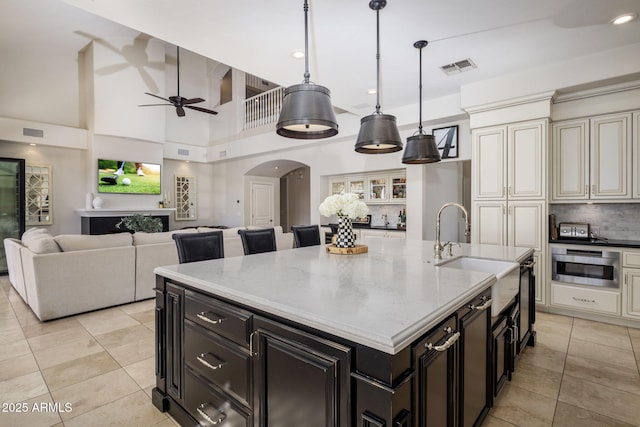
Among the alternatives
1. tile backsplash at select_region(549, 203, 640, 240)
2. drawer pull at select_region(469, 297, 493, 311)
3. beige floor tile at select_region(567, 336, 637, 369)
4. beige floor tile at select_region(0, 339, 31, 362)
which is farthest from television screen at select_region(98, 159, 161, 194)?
beige floor tile at select_region(567, 336, 637, 369)

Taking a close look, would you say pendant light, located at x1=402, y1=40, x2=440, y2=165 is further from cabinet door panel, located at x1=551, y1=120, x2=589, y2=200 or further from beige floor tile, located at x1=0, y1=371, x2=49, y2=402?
beige floor tile, located at x1=0, y1=371, x2=49, y2=402

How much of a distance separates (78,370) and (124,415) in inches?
34.5

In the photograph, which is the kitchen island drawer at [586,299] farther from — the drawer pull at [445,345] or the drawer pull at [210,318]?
the drawer pull at [210,318]

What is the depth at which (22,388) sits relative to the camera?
7.57ft

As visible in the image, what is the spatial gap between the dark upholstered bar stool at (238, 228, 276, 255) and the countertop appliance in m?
3.66

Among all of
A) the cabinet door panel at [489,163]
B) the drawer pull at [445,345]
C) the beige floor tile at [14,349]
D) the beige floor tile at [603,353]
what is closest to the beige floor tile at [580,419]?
the beige floor tile at [603,353]

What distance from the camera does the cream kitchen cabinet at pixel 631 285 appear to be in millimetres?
3459

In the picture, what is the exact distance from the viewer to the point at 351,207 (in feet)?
8.80

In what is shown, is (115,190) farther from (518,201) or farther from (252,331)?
(518,201)

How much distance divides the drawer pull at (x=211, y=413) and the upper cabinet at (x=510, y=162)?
4152 mm

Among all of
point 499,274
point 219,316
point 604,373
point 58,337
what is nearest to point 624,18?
point 499,274

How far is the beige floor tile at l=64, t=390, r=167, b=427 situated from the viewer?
6.42 ft

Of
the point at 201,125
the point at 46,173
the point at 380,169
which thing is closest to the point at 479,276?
the point at 380,169

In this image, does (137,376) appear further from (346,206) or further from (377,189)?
(377,189)
